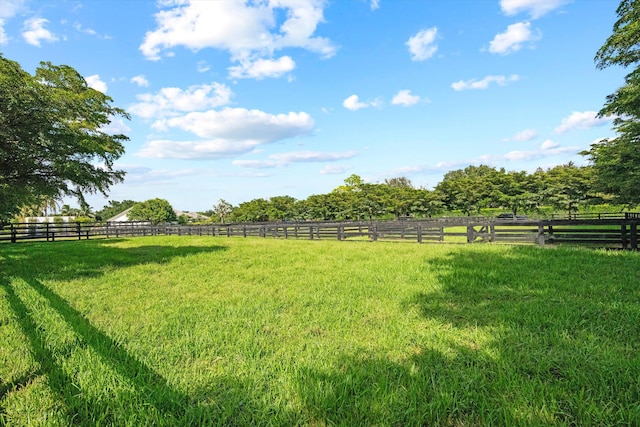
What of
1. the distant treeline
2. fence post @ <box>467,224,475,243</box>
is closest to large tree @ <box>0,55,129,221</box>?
fence post @ <box>467,224,475,243</box>

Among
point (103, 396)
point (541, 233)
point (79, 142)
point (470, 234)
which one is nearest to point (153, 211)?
point (79, 142)

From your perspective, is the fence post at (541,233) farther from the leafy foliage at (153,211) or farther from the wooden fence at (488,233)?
the leafy foliage at (153,211)

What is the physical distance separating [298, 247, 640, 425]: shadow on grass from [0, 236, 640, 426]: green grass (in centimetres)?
1

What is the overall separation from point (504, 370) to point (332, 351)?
5.22 ft

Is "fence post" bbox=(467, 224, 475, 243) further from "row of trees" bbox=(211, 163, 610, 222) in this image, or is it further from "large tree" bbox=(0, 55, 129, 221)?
"row of trees" bbox=(211, 163, 610, 222)

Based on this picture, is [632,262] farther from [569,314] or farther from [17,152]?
[17,152]

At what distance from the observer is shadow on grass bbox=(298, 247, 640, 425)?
2.51m

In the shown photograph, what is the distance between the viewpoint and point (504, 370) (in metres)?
3.11

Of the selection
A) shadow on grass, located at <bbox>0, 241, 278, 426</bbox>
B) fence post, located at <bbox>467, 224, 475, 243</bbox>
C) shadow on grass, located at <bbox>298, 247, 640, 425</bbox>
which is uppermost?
fence post, located at <bbox>467, 224, 475, 243</bbox>

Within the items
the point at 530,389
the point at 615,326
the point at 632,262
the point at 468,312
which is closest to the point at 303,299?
the point at 468,312

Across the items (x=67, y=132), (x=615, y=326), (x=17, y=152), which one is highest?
(x=67, y=132)

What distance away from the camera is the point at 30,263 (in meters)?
10.9

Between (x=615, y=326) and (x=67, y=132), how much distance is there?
1217 cm

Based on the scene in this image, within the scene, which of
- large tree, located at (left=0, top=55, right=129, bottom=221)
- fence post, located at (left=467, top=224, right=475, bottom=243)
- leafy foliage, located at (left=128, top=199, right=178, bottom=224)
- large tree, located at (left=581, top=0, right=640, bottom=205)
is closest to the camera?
large tree, located at (left=0, top=55, right=129, bottom=221)
